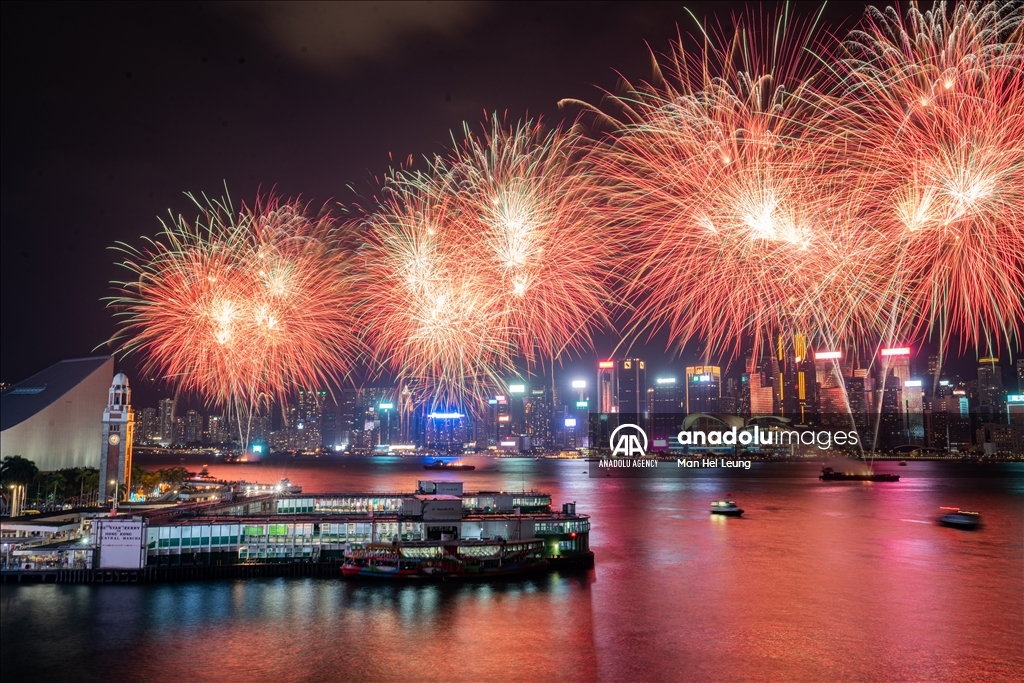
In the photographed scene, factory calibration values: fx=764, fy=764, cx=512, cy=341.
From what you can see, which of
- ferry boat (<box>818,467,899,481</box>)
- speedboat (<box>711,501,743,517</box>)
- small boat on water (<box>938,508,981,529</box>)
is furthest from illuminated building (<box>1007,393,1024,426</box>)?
speedboat (<box>711,501,743,517</box>)

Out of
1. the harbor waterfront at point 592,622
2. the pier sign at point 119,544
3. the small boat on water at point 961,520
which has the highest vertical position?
the pier sign at point 119,544

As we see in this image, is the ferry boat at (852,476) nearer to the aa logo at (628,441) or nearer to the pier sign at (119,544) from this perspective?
the aa logo at (628,441)

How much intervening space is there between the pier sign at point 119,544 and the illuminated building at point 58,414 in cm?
3500

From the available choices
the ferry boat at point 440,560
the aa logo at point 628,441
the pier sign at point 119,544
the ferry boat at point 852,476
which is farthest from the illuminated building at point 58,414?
the ferry boat at point 852,476

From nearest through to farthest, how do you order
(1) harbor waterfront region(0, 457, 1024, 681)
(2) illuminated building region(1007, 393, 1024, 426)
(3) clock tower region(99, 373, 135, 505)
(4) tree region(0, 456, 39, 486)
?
1. (1) harbor waterfront region(0, 457, 1024, 681)
2. (3) clock tower region(99, 373, 135, 505)
3. (4) tree region(0, 456, 39, 486)
4. (2) illuminated building region(1007, 393, 1024, 426)

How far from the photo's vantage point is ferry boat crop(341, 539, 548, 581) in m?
36.8

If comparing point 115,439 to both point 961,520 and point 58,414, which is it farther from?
point 961,520

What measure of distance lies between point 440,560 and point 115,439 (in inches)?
1155

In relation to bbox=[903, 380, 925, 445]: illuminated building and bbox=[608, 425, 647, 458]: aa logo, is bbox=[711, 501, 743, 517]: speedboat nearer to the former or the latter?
bbox=[608, 425, 647, 458]: aa logo

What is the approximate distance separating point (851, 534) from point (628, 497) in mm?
32695

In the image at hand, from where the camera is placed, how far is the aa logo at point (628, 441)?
149875mm

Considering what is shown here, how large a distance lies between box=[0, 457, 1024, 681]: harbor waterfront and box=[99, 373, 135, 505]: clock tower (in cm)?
1970

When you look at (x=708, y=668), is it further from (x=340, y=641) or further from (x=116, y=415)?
(x=116, y=415)

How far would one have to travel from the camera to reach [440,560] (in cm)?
3741
